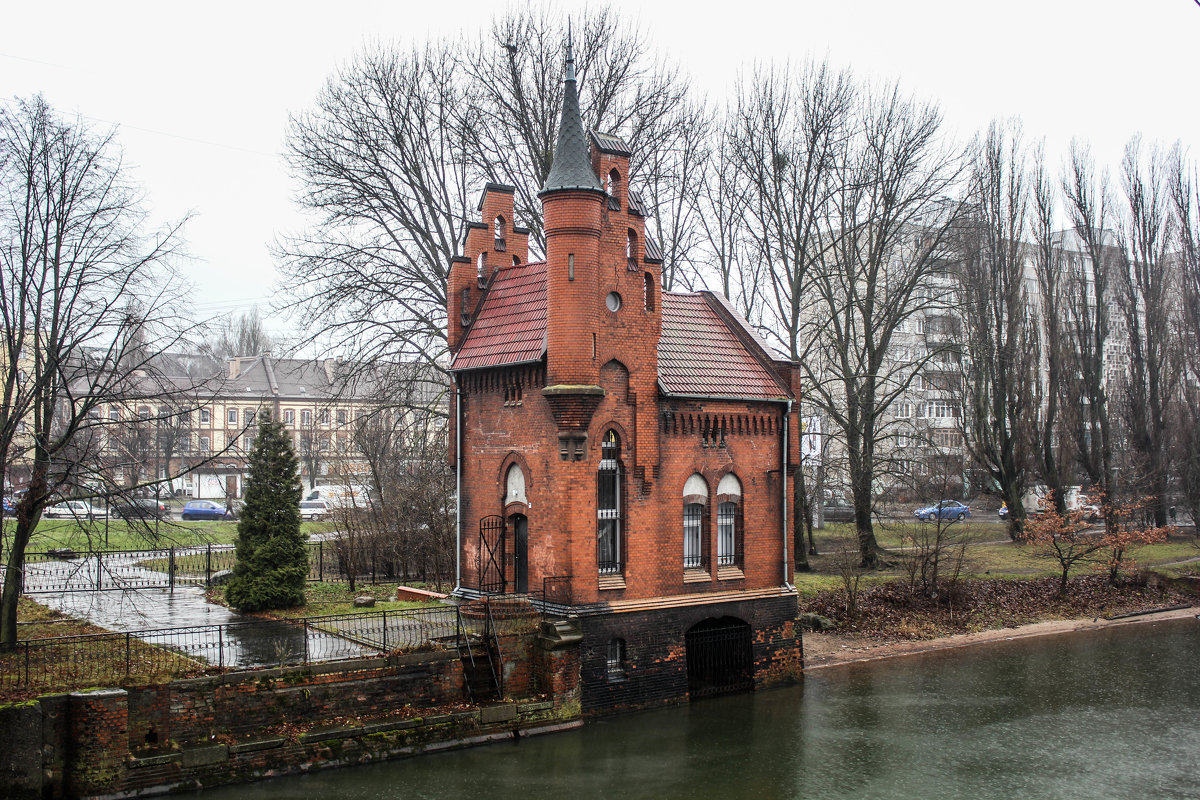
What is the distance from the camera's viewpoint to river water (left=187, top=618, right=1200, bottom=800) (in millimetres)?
14133

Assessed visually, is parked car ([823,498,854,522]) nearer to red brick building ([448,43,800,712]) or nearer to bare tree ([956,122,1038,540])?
bare tree ([956,122,1038,540])

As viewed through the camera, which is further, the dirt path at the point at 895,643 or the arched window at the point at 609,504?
the dirt path at the point at 895,643

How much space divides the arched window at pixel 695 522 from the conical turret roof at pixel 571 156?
6.43 metres

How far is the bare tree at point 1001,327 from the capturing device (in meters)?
42.0

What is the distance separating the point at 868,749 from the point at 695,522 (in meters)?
5.70

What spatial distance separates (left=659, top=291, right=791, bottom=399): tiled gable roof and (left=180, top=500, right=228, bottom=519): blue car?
109 ft

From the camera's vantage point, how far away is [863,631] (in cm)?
2570

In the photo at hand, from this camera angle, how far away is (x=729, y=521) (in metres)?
20.5

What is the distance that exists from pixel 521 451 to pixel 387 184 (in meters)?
13.7

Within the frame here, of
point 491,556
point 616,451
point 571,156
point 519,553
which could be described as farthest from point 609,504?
point 571,156

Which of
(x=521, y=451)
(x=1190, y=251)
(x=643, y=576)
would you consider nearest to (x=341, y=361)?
(x=521, y=451)

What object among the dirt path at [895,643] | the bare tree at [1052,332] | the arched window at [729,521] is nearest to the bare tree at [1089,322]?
the bare tree at [1052,332]

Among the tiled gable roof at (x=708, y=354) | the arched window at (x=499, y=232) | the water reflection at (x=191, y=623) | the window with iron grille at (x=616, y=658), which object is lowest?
the window with iron grille at (x=616, y=658)

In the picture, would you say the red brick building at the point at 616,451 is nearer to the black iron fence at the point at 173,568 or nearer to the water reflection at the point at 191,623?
the water reflection at the point at 191,623
